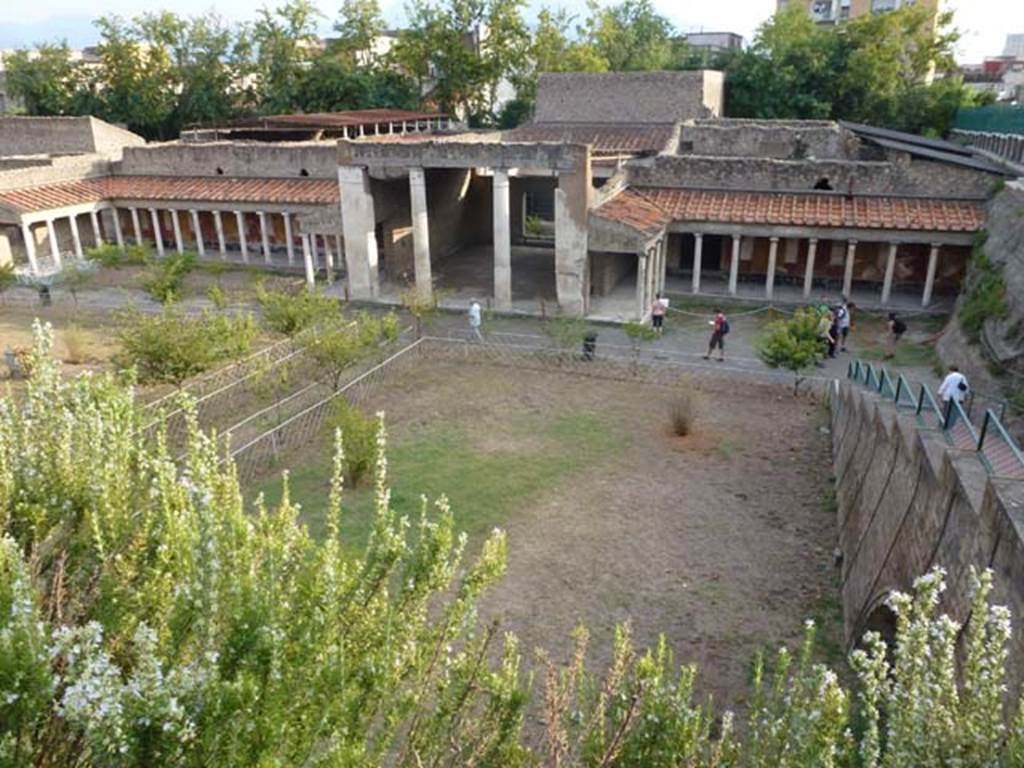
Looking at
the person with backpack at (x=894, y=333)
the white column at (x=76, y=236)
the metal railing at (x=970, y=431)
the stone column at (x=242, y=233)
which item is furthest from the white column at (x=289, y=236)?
the metal railing at (x=970, y=431)

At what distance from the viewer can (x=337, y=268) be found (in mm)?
32688

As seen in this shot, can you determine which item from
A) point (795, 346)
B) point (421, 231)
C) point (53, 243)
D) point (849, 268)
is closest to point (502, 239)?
point (421, 231)

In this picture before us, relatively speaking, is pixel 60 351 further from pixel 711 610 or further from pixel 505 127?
pixel 505 127

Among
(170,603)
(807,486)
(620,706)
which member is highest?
(170,603)

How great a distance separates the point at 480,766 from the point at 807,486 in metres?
11.8

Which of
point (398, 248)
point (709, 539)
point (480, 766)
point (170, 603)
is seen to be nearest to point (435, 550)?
point (480, 766)

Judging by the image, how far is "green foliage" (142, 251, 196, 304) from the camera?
25.4 m

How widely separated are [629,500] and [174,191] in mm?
27142

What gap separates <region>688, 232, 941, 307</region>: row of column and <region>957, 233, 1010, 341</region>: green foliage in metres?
2.23

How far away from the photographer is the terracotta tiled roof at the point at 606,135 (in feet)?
116

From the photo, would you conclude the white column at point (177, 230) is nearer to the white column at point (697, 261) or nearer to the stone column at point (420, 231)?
the stone column at point (420, 231)

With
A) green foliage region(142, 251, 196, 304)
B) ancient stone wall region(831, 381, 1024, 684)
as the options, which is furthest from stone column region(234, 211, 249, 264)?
ancient stone wall region(831, 381, 1024, 684)

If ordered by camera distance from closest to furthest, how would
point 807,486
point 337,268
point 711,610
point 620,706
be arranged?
point 620,706 → point 711,610 → point 807,486 → point 337,268

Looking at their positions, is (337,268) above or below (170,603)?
below
